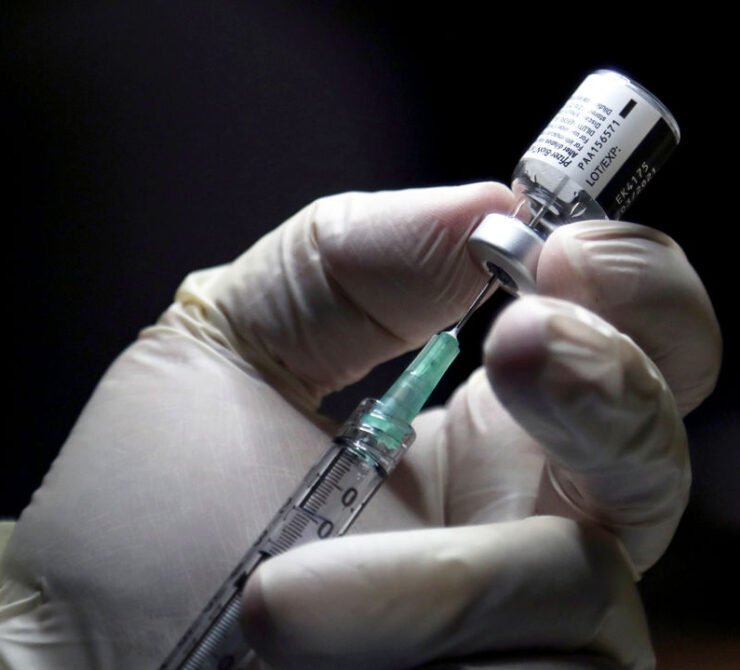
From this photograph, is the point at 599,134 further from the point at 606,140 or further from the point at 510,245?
the point at 510,245

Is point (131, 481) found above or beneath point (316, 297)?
beneath

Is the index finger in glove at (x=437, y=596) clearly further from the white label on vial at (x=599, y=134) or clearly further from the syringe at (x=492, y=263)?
the white label on vial at (x=599, y=134)

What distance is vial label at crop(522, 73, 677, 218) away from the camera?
68 centimetres

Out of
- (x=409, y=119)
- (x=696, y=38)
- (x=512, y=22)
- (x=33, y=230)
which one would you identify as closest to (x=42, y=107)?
(x=33, y=230)

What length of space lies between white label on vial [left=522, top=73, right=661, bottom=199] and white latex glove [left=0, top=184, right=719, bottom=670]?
50 mm

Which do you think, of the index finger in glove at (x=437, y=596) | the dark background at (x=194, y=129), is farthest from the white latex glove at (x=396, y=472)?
the dark background at (x=194, y=129)

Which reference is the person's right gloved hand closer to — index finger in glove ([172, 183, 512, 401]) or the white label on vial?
the white label on vial

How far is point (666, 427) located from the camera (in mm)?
639

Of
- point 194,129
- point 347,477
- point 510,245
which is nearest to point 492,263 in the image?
point 510,245

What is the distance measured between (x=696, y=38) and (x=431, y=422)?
57 centimetres

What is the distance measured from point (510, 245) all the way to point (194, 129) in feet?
2.18

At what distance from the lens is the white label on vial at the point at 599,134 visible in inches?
26.6

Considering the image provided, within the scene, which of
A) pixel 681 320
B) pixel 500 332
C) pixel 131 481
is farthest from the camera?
pixel 131 481

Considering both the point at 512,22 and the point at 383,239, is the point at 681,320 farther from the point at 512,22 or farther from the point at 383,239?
the point at 512,22
